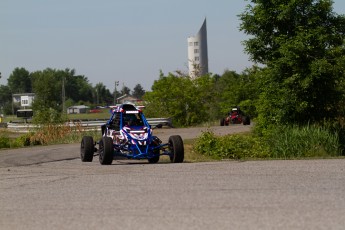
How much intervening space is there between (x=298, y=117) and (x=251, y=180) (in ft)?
46.6

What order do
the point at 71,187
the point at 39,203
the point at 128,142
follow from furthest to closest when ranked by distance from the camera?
the point at 128,142 → the point at 71,187 → the point at 39,203

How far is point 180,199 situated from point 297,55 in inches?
625

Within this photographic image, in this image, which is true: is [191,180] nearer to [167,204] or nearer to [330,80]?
[167,204]

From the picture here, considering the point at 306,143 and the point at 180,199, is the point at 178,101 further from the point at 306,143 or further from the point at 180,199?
the point at 180,199

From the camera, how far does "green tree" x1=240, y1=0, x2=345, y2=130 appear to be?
25156 mm

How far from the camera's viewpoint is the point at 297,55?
81.9 feet

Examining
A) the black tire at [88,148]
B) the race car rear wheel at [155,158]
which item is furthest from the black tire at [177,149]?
the black tire at [88,148]

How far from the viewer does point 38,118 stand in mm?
39969

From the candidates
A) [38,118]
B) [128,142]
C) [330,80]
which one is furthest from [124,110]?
[38,118]

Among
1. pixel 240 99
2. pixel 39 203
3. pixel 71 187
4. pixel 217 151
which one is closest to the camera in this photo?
pixel 39 203

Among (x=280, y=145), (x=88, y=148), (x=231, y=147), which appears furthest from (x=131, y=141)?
(x=280, y=145)

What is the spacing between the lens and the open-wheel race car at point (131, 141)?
61.7 ft

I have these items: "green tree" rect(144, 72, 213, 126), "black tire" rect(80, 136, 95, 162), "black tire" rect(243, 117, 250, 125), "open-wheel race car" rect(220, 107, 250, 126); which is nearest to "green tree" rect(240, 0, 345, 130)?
"black tire" rect(80, 136, 95, 162)

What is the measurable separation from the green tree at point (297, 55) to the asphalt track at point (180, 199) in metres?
10.3
